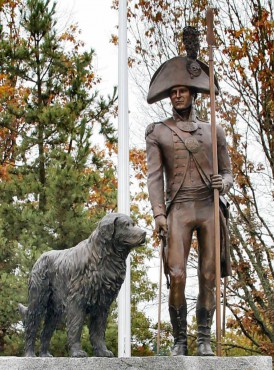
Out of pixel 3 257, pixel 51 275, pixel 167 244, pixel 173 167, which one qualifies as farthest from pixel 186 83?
pixel 3 257

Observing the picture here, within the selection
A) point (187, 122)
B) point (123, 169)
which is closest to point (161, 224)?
point (187, 122)

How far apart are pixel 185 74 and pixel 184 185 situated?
1.08m

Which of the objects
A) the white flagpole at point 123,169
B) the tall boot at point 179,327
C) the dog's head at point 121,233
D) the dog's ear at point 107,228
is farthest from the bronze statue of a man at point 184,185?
the white flagpole at point 123,169

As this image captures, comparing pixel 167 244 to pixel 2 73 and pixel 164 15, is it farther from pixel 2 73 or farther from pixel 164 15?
pixel 2 73

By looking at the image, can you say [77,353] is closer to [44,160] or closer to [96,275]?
[96,275]

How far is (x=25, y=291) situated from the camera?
1579cm

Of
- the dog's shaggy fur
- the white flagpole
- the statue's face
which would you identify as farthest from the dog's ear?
the white flagpole

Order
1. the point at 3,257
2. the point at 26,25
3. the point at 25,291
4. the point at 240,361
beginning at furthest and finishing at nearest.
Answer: the point at 26,25, the point at 3,257, the point at 25,291, the point at 240,361

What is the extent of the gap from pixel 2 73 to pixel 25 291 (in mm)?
5606

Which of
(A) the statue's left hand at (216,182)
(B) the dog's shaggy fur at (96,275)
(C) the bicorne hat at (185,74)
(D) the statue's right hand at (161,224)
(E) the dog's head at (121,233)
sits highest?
(C) the bicorne hat at (185,74)

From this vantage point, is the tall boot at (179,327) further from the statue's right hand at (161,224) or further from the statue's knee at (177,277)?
the statue's right hand at (161,224)

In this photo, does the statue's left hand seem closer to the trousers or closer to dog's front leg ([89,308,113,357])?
the trousers

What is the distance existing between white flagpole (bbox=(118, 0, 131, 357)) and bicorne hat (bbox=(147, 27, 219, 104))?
4.88 m

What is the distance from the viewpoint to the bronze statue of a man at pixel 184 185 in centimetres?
808
